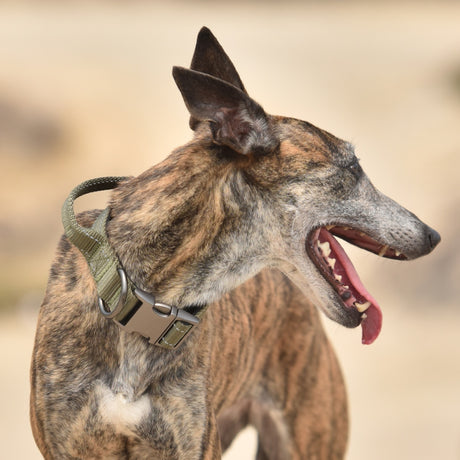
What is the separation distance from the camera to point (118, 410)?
9.83 feet

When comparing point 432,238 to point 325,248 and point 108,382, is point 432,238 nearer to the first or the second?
point 325,248

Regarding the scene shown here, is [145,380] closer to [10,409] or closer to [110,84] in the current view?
[10,409]

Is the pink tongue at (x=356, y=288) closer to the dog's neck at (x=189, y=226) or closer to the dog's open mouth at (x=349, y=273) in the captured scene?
the dog's open mouth at (x=349, y=273)

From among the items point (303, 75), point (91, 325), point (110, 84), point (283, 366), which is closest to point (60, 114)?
point (110, 84)

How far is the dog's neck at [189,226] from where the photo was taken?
2.93m

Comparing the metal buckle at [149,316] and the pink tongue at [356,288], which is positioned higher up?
the pink tongue at [356,288]

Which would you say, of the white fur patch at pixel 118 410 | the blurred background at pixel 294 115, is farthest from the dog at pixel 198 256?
the blurred background at pixel 294 115

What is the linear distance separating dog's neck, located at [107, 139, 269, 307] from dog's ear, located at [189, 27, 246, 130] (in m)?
0.28

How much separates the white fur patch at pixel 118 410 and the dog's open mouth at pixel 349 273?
0.79 metres

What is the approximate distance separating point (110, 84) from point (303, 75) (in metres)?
2.48

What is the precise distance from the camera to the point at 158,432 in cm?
304

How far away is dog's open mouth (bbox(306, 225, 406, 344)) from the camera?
3.19m

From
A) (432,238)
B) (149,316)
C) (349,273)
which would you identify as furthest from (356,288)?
(149,316)

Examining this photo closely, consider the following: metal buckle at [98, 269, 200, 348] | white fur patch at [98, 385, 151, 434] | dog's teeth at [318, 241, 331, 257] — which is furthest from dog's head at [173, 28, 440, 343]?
white fur patch at [98, 385, 151, 434]
